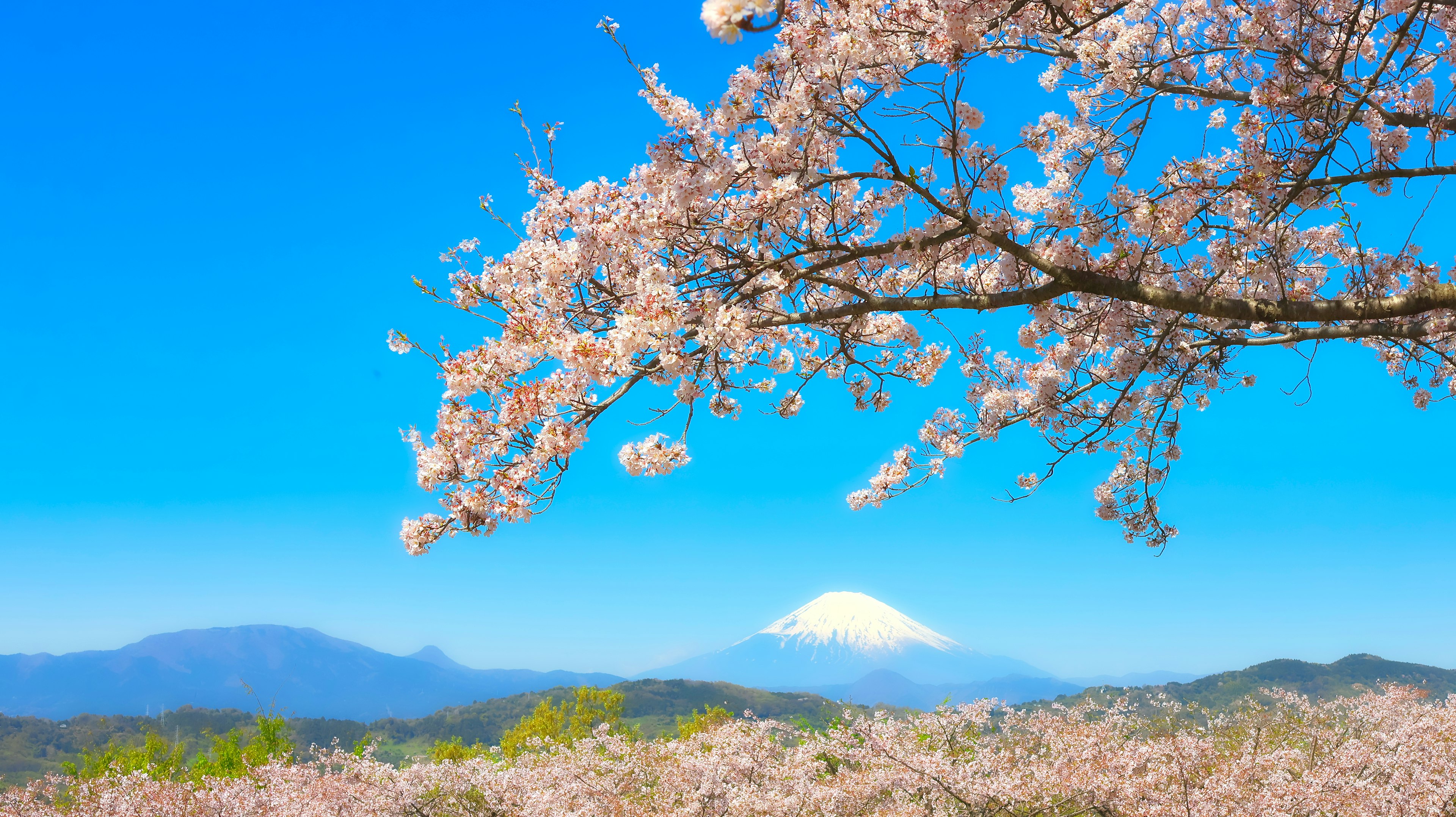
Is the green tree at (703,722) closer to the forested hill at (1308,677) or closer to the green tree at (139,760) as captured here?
the green tree at (139,760)

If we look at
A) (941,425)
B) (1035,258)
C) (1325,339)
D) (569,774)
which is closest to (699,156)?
(1035,258)

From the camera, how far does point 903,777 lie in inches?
235

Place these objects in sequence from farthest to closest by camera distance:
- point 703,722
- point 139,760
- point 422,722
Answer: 1. point 422,722
2. point 703,722
3. point 139,760

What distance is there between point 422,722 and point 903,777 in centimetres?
5929

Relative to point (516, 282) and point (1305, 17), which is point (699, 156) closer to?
point (516, 282)

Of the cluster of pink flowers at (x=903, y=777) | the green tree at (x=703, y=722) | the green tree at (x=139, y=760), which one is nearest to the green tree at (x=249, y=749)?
the green tree at (x=139, y=760)

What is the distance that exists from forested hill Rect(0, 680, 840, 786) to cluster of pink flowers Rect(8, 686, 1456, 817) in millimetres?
19962

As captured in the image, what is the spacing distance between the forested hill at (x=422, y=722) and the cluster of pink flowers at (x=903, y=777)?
1996cm

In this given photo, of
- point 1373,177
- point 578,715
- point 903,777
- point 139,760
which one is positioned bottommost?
point 578,715

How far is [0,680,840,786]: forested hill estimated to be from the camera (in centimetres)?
3607

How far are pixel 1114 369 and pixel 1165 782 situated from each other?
11.3 feet

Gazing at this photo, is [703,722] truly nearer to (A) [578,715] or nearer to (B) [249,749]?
(A) [578,715]

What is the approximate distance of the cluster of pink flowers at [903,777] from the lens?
585 cm

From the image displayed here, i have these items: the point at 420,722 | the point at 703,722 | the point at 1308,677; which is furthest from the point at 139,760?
the point at 1308,677
